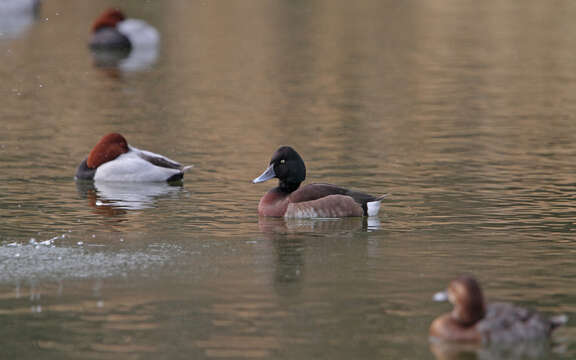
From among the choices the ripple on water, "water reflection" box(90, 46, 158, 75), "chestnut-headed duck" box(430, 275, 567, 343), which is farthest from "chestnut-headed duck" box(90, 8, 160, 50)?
"chestnut-headed duck" box(430, 275, 567, 343)

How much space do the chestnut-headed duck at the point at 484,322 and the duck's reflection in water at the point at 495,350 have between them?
0.04 meters

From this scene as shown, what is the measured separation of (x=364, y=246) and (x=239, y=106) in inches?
523

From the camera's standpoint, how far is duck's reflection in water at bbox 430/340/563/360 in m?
9.03

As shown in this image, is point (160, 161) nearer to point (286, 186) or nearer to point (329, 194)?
point (286, 186)

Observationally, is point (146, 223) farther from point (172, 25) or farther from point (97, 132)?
→ point (172, 25)

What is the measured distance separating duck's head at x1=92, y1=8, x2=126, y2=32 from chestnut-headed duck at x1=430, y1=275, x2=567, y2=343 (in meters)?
30.5

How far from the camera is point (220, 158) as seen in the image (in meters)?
19.6

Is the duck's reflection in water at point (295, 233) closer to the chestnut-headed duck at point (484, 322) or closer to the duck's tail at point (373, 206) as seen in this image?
the duck's tail at point (373, 206)

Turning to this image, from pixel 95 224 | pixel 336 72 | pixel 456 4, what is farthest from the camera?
pixel 456 4

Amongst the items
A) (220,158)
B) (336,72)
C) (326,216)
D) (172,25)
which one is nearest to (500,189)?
(326,216)

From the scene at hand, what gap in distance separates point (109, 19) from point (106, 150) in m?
21.4

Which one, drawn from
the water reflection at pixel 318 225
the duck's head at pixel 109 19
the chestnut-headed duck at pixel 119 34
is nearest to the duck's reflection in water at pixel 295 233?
the water reflection at pixel 318 225

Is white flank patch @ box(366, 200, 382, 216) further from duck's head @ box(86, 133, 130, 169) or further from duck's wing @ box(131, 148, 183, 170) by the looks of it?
duck's head @ box(86, 133, 130, 169)

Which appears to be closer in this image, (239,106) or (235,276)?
(235,276)
